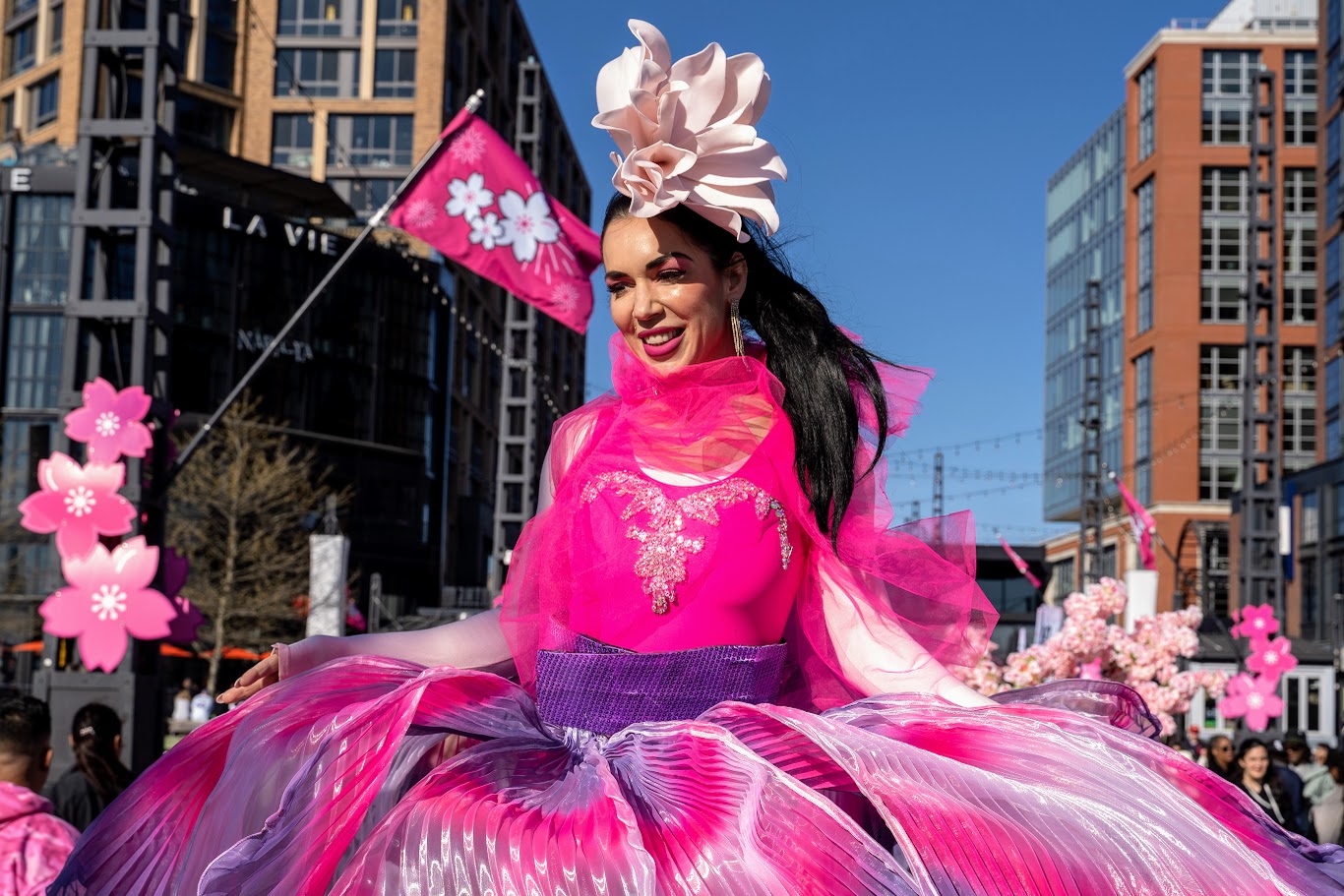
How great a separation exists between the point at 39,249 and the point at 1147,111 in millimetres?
42348

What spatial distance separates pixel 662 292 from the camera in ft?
10.4

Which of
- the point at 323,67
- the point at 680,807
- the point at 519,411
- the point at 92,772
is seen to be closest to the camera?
the point at 680,807

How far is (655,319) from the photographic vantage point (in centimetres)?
318

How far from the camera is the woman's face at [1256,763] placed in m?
10.2

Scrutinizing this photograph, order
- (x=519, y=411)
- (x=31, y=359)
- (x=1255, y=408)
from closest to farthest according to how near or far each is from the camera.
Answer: (x=1255, y=408) → (x=519, y=411) → (x=31, y=359)

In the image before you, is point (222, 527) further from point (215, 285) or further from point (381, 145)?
point (381, 145)

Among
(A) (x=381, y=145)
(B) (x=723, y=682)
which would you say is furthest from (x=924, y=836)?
(A) (x=381, y=145)

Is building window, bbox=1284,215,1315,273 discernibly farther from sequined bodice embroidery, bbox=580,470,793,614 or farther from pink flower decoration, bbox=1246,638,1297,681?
sequined bodice embroidery, bbox=580,470,793,614

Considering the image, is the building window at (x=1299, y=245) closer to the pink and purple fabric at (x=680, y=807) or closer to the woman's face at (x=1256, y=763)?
the woman's face at (x=1256, y=763)

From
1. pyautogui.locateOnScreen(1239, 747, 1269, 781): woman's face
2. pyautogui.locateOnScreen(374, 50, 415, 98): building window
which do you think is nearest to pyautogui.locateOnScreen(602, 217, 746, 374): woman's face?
pyautogui.locateOnScreen(1239, 747, 1269, 781): woman's face

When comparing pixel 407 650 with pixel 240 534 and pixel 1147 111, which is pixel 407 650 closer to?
pixel 240 534

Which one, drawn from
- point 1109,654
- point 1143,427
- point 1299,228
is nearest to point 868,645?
point 1109,654

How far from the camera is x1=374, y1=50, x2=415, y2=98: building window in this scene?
4784 cm

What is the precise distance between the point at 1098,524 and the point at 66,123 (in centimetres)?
2958
